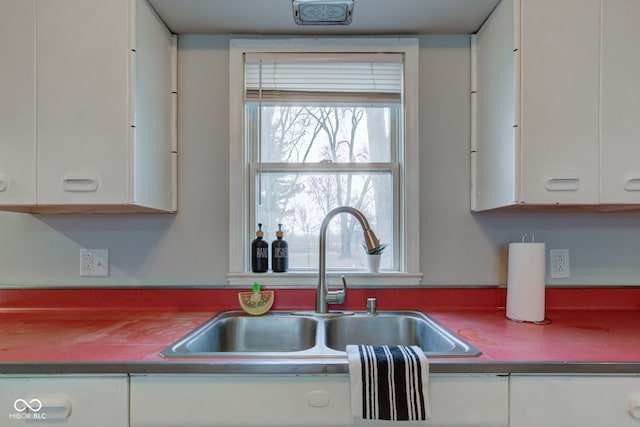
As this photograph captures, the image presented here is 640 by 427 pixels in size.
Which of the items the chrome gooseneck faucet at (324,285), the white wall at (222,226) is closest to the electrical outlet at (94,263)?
the white wall at (222,226)

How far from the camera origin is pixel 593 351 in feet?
3.45

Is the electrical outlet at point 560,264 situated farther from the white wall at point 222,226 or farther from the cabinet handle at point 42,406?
the cabinet handle at point 42,406

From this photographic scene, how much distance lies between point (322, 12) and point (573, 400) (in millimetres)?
1534

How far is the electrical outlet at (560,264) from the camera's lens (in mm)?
1627

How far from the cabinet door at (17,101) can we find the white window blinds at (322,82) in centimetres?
80

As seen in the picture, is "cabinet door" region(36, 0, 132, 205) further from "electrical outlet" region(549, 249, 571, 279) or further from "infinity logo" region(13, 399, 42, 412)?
"electrical outlet" region(549, 249, 571, 279)

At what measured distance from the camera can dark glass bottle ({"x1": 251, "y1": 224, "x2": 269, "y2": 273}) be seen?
64.3 inches

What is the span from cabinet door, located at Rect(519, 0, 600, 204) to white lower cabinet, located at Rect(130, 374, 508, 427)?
0.70m

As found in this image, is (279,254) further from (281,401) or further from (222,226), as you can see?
(281,401)

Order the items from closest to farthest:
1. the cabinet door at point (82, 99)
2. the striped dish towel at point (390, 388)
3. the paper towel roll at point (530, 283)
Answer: the striped dish towel at point (390, 388) < the cabinet door at point (82, 99) < the paper towel roll at point (530, 283)

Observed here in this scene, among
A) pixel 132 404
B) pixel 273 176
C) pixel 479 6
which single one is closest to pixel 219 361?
pixel 132 404

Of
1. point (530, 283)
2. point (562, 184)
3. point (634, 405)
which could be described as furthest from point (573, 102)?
point (634, 405)

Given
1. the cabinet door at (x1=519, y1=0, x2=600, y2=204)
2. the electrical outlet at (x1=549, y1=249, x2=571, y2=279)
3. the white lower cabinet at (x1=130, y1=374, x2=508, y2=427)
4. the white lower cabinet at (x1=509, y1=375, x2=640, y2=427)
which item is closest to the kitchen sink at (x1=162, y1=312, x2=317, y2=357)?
the white lower cabinet at (x1=130, y1=374, x2=508, y2=427)

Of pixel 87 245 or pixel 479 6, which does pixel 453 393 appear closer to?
pixel 479 6
